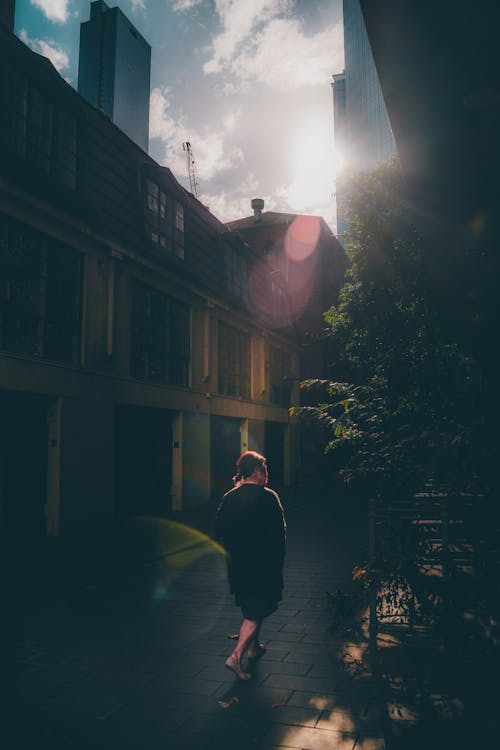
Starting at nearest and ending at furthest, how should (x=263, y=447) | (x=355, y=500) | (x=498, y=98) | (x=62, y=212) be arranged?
(x=498, y=98) < (x=62, y=212) < (x=355, y=500) < (x=263, y=447)

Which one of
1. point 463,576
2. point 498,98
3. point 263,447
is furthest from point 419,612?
point 263,447

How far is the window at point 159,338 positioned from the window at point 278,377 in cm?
908

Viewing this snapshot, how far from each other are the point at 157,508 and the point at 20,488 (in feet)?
16.6

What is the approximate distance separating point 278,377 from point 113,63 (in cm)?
12414

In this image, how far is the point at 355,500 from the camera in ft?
68.5

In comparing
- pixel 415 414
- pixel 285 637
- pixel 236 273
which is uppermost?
pixel 236 273

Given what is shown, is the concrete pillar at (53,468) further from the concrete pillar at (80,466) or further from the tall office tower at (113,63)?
the tall office tower at (113,63)

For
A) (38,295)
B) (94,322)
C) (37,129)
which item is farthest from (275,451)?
(37,129)

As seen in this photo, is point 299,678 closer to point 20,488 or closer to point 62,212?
point 20,488

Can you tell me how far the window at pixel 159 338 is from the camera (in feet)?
47.0

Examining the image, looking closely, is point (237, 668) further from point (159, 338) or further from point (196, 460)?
point (196, 460)

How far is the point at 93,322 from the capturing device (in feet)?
40.4

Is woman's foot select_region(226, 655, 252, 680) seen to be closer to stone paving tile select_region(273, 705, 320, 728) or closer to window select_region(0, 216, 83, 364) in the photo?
stone paving tile select_region(273, 705, 320, 728)

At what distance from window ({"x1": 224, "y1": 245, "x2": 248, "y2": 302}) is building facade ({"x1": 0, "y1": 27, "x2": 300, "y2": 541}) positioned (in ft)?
4.64
